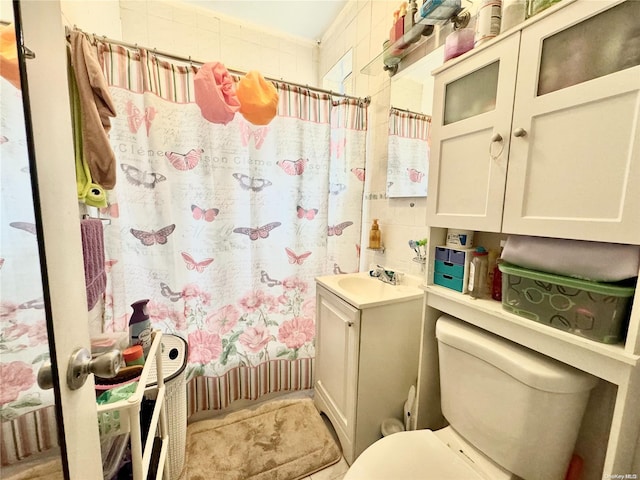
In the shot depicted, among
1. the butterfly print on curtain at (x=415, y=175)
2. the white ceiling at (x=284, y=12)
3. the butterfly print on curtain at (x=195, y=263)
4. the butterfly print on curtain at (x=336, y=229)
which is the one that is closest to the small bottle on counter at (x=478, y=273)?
the butterfly print on curtain at (x=415, y=175)

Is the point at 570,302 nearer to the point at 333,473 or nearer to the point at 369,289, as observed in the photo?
the point at 369,289

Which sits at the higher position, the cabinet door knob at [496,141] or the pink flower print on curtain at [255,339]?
the cabinet door knob at [496,141]

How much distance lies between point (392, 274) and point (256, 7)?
2.08 m

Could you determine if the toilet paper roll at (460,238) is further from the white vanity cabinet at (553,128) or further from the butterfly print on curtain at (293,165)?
the butterfly print on curtain at (293,165)

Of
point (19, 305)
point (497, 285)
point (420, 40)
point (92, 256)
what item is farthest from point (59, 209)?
point (420, 40)

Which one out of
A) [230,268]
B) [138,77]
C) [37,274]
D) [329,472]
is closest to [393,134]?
[230,268]

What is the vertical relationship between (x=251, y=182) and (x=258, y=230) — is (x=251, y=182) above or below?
above

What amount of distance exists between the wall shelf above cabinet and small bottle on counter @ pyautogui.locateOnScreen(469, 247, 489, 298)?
0.97 meters

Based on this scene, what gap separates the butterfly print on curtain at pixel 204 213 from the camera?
4.79 ft

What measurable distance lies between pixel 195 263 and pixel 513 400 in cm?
148

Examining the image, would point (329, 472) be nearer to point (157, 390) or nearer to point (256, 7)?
point (157, 390)

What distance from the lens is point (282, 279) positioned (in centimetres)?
171

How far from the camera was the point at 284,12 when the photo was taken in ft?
6.48

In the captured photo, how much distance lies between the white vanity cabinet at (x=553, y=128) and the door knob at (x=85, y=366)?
1.04m
